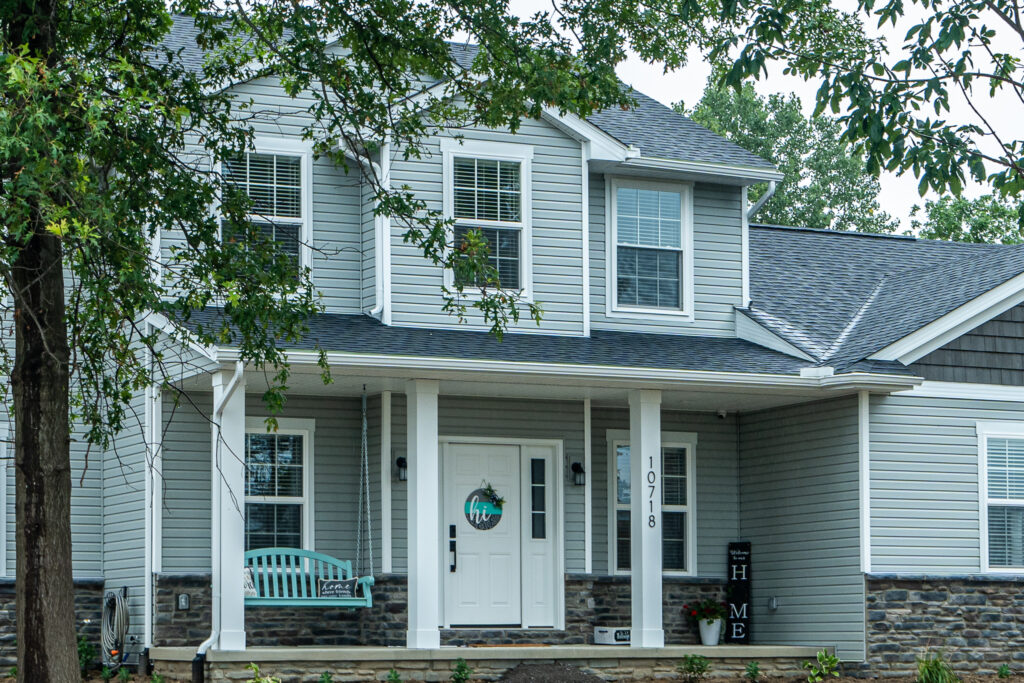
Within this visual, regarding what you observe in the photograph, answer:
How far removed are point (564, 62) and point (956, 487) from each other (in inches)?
259

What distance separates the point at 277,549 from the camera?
1438cm

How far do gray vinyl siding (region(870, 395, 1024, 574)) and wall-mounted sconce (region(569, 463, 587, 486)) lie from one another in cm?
296

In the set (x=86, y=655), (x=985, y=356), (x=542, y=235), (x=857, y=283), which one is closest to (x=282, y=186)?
(x=542, y=235)

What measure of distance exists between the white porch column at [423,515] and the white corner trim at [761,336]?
4.05m

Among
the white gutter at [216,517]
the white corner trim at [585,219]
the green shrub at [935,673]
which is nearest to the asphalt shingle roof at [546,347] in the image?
the white corner trim at [585,219]

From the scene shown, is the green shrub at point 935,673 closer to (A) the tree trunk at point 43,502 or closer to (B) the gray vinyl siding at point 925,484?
(B) the gray vinyl siding at point 925,484

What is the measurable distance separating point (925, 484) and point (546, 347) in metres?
4.20

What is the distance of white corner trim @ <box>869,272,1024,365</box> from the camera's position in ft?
49.9

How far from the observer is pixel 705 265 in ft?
55.1

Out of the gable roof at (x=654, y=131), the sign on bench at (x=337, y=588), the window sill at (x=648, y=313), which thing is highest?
the gable roof at (x=654, y=131)

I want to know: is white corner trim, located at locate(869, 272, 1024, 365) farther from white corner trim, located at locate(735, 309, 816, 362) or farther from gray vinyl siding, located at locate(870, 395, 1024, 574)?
white corner trim, located at locate(735, 309, 816, 362)

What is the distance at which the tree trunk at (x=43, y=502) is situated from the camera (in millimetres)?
10805

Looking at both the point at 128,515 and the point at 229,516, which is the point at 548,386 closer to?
the point at 229,516

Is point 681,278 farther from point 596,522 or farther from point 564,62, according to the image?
point 564,62
